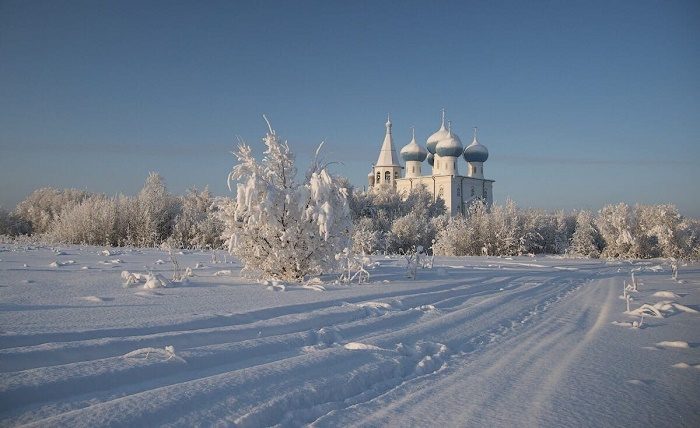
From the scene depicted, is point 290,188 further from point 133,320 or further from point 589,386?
point 589,386

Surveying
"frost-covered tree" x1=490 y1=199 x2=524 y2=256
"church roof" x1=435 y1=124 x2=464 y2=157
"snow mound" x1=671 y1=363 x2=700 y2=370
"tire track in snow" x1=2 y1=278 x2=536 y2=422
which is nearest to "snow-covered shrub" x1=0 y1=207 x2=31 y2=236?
"frost-covered tree" x1=490 y1=199 x2=524 y2=256

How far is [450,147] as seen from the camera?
202 feet

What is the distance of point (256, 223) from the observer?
7.57m

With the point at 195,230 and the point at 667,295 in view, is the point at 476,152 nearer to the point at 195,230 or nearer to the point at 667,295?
the point at 195,230

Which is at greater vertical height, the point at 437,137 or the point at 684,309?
the point at 437,137

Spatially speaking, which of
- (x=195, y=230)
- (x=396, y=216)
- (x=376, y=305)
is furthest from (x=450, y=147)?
(x=376, y=305)

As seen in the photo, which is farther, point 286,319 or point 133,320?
point 286,319

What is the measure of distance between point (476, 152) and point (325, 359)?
64.0 m

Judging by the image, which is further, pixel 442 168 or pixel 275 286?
Result: pixel 442 168

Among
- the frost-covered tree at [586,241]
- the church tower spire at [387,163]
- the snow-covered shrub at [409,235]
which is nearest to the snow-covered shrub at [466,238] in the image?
A: the snow-covered shrub at [409,235]

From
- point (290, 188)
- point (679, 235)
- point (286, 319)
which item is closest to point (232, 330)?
point (286, 319)

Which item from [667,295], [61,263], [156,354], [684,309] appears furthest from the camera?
[61,263]

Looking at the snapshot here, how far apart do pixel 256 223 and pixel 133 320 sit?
11.3 feet

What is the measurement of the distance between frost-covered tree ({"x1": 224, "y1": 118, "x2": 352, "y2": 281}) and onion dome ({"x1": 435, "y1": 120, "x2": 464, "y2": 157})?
55873 mm
